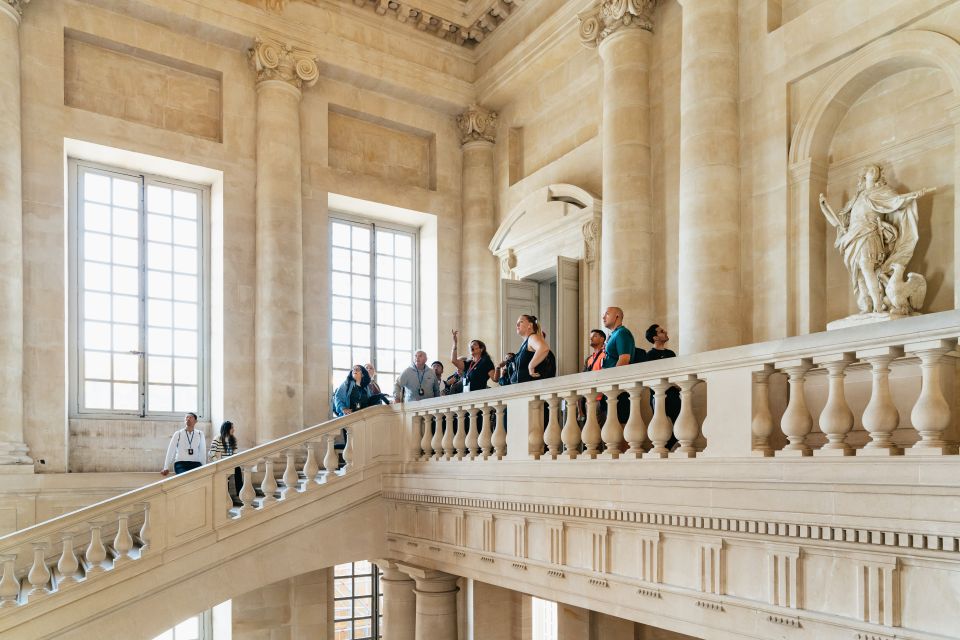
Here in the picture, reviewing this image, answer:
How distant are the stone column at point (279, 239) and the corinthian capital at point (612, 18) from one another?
14.7 ft

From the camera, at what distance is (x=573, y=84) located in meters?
12.4

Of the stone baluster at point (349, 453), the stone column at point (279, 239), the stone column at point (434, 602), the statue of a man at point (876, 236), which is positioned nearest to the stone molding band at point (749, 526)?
the stone column at point (434, 602)

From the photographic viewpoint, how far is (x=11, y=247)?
33.0 ft

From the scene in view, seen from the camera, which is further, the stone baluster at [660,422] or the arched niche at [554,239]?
the arched niche at [554,239]

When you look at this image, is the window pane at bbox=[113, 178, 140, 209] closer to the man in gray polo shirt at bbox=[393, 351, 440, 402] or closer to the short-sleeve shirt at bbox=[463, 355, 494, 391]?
the man in gray polo shirt at bbox=[393, 351, 440, 402]

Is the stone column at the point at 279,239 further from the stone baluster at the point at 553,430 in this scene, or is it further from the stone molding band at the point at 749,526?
the stone baluster at the point at 553,430

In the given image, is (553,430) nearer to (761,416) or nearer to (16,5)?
(761,416)

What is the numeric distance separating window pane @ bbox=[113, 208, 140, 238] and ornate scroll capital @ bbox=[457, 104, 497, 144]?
233 inches

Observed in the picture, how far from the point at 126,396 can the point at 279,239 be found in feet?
10.7

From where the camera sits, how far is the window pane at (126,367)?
11555mm


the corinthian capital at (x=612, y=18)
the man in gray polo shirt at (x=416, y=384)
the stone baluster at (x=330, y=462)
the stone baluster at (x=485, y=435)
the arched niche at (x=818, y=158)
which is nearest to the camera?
the stone baluster at (x=485, y=435)

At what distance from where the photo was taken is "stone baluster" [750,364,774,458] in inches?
197

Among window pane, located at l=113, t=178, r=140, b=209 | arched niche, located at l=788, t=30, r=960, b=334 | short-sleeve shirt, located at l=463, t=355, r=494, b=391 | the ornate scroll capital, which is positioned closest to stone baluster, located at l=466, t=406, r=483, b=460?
short-sleeve shirt, located at l=463, t=355, r=494, b=391

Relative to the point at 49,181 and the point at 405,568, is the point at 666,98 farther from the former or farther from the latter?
the point at 49,181
